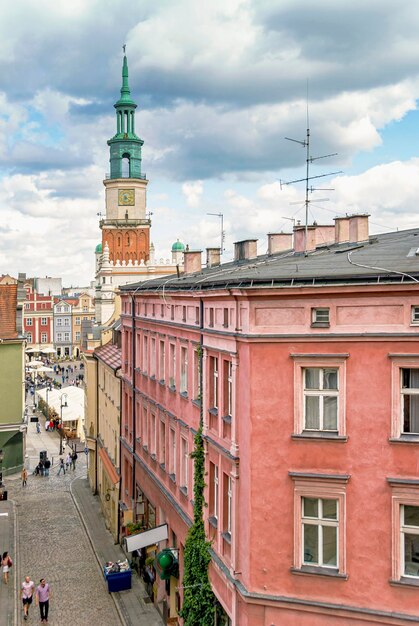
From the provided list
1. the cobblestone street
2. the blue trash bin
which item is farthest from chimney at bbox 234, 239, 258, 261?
the cobblestone street

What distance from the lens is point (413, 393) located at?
14.4 m

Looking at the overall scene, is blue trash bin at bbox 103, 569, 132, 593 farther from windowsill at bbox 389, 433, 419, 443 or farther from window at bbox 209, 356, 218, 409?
windowsill at bbox 389, 433, 419, 443

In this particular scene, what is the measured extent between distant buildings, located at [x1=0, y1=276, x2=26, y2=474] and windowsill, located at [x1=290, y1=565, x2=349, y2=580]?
3541 cm

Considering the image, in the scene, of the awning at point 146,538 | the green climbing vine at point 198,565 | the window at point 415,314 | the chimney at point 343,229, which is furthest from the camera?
the chimney at point 343,229

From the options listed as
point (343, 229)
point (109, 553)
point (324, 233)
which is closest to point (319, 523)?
point (343, 229)

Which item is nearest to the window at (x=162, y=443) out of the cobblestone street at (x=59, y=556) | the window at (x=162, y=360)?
the window at (x=162, y=360)

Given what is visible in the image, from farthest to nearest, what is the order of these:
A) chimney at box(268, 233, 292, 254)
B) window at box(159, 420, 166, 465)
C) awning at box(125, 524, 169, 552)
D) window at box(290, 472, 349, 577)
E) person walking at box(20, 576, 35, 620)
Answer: chimney at box(268, 233, 292, 254) → person walking at box(20, 576, 35, 620) → window at box(159, 420, 166, 465) → awning at box(125, 524, 169, 552) → window at box(290, 472, 349, 577)

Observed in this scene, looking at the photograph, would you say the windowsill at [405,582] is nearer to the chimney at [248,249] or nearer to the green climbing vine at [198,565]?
the green climbing vine at [198,565]

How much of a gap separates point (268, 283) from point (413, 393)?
369 cm

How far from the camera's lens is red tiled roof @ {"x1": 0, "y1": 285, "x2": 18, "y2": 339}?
1951 inches

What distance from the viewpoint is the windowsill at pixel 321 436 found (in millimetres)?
15000

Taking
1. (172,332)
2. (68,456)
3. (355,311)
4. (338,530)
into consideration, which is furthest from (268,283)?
(68,456)

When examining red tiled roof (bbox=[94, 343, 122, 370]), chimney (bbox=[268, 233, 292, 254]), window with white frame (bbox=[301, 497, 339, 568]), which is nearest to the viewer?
window with white frame (bbox=[301, 497, 339, 568])

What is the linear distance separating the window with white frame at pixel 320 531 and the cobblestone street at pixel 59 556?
13517mm
